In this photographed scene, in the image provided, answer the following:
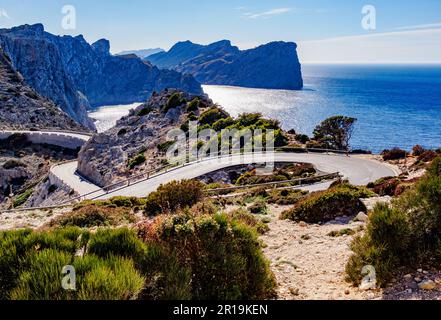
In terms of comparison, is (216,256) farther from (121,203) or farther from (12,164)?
(12,164)

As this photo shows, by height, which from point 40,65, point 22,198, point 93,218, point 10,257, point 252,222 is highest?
point 40,65

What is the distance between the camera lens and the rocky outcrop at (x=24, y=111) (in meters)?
75.4

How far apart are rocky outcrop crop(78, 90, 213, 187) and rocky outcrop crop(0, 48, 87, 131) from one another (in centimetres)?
2457

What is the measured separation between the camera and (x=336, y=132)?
5409cm

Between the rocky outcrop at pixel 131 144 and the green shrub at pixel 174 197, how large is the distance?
72.5 ft

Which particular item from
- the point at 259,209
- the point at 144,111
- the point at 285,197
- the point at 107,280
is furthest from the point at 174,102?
the point at 107,280

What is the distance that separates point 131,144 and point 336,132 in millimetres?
28899

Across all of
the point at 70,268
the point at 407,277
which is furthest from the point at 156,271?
the point at 407,277

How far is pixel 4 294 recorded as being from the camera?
593 cm

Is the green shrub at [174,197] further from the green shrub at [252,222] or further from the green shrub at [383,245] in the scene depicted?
the green shrub at [383,245]

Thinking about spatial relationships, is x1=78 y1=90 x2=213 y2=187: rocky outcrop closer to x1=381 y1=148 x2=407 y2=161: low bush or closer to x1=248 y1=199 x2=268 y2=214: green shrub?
x1=381 y1=148 x2=407 y2=161: low bush

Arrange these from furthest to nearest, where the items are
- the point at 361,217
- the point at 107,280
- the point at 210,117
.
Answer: the point at 210,117
the point at 361,217
the point at 107,280
